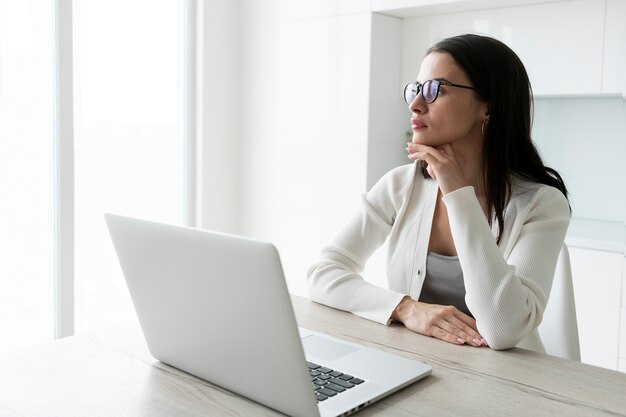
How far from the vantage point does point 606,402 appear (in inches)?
38.4

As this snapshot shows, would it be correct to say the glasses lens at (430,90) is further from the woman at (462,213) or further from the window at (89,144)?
the window at (89,144)

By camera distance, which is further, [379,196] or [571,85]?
[571,85]

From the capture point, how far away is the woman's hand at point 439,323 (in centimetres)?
126

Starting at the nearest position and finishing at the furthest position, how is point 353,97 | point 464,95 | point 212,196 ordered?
point 464,95, point 353,97, point 212,196

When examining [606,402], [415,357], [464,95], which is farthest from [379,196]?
[606,402]

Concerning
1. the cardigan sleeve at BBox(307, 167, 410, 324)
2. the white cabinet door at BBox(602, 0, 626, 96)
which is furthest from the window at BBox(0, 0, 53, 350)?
Answer: the white cabinet door at BBox(602, 0, 626, 96)

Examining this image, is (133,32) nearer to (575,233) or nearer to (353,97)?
(353,97)

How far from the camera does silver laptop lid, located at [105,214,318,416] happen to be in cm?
84

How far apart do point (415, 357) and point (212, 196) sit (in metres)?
2.70

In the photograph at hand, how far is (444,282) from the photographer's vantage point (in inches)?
65.1

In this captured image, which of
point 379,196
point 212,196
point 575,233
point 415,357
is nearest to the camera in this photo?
point 415,357

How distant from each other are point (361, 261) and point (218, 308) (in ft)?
2.74

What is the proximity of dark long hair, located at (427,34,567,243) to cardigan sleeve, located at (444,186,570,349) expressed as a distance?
0.35 feet

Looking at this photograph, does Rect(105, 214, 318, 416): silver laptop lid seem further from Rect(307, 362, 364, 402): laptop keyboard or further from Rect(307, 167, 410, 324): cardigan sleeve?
Rect(307, 167, 410, 324): cardigan sleeve
